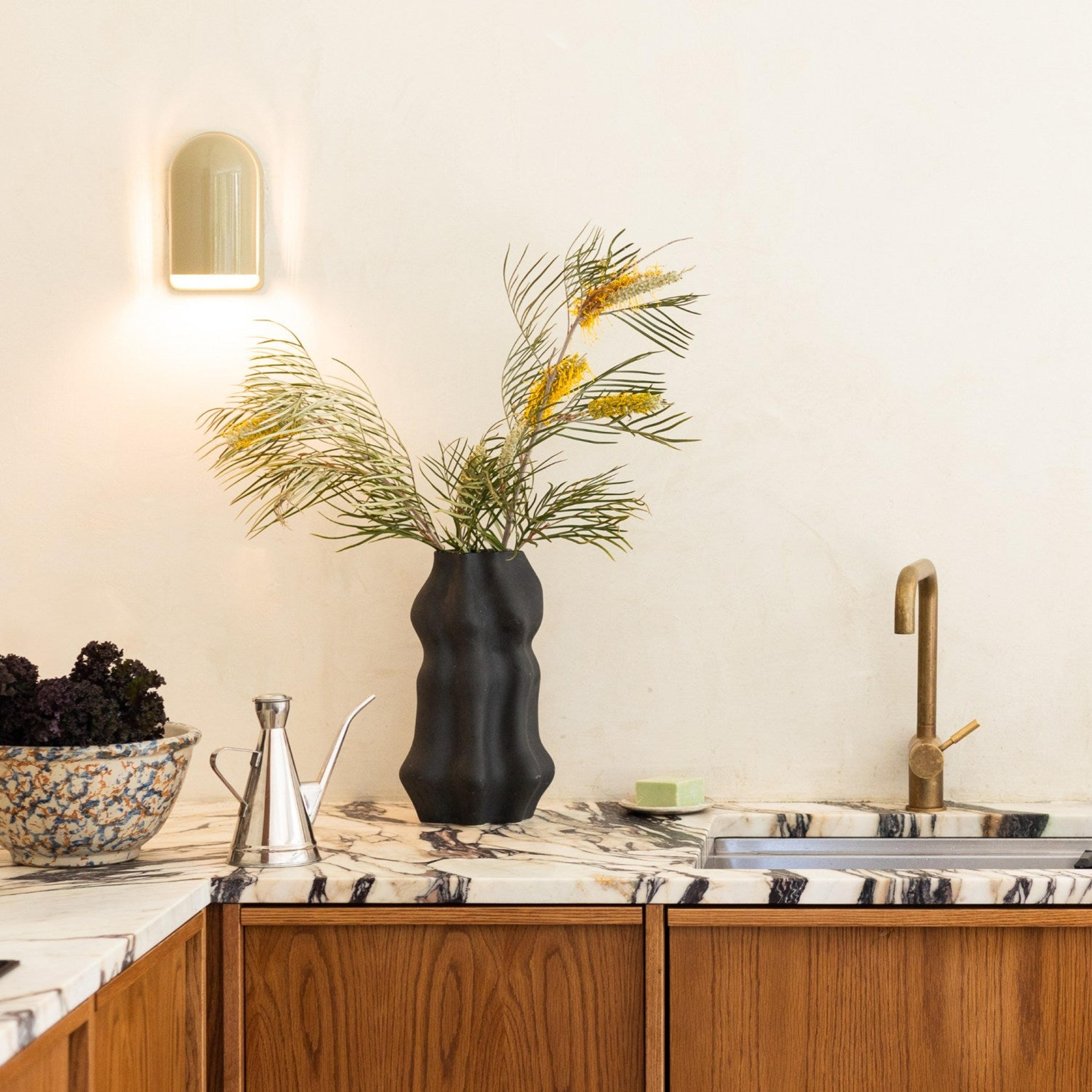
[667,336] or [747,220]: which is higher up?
[747,220]

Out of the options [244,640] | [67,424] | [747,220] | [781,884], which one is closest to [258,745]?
[244,640]

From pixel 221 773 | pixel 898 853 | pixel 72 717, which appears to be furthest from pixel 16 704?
pixel 898 853

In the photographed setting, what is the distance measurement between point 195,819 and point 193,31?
1161 millimetres

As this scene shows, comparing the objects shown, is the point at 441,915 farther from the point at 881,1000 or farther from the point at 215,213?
the point at 215,213

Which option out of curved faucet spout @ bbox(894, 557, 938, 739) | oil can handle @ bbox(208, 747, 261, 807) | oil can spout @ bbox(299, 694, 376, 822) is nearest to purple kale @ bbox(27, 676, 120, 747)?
oil can handle @ bbox(208, 747, 261, 807)

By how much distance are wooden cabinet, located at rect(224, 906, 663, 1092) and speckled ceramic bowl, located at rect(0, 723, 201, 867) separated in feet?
0.54

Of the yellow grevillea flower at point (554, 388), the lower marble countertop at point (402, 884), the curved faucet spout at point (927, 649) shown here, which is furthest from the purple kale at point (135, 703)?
the curved faucet spout at point (927, 649)

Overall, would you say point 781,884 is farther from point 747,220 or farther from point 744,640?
point 747,220

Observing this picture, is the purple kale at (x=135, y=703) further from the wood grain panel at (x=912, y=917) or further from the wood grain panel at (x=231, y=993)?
the wood grain panel at (x=912, y=917)

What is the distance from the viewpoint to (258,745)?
1311 mm

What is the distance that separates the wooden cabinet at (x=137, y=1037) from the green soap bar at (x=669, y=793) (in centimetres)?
61

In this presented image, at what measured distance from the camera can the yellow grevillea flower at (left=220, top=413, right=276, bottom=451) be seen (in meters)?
1.50

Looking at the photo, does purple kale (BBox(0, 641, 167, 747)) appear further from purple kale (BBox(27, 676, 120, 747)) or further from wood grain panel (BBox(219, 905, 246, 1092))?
wood grain panel (BBox(219, 905, 246, 1092))

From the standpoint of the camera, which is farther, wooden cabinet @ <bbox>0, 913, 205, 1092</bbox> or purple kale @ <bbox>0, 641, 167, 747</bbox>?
purple kale @ <bbox>0, 641, 167, 747</bbox>
